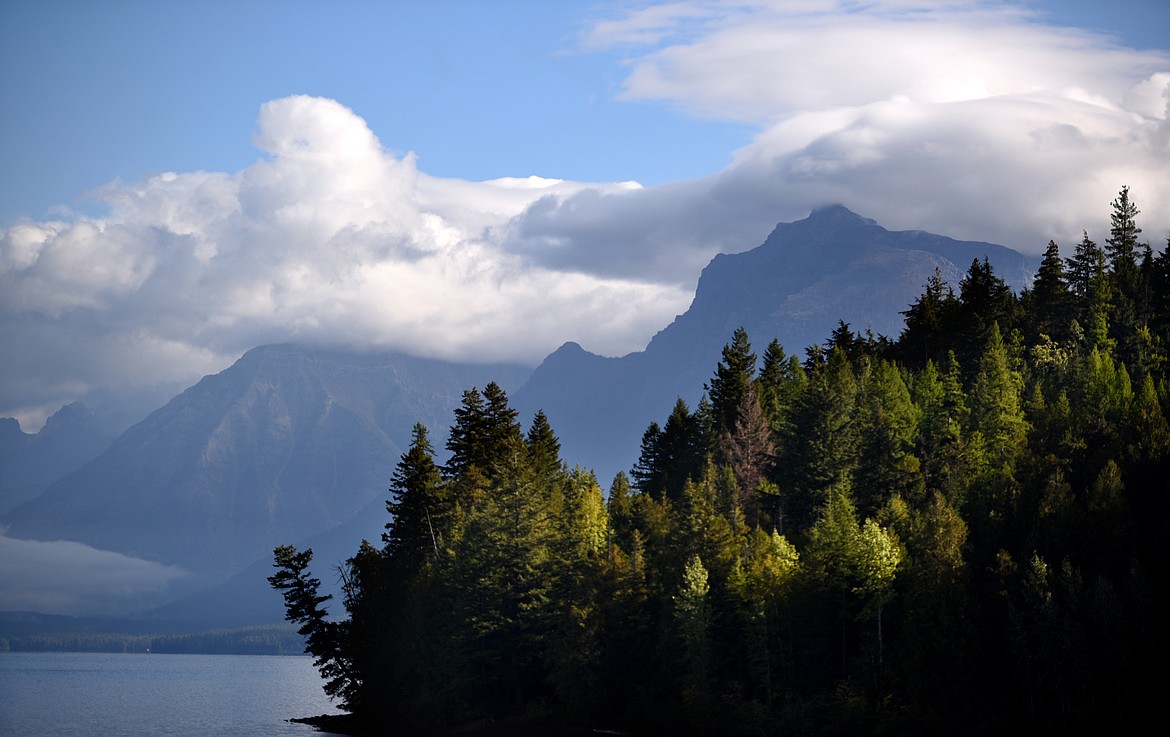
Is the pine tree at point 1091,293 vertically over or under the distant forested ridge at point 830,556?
over

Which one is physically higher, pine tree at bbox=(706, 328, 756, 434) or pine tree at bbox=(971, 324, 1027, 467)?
pine tree at bbox=(706, 328, 756, 434)

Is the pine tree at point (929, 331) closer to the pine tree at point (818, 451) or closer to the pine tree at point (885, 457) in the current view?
the pine tree at point (885, 457)

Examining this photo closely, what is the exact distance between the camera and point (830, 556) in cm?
10044

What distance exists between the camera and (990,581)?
308 feet

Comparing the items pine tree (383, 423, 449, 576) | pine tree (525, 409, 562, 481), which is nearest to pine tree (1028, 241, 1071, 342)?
pine tree (525, 409, 562, 481)

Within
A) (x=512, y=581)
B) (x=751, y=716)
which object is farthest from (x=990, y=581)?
(x=512, y=581)

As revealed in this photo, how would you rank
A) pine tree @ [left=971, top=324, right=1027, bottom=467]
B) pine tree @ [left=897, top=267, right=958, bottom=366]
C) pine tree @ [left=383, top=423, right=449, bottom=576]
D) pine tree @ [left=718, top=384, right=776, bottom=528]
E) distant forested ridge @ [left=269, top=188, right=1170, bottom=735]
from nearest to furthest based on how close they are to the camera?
distant forested ridge @ [left=269, top=188, right=1170, bottom=735] → pine tree @ [left=971, top=324, right=1027, bottom=467] → pine tree @ [left=718, top=384, right=776, bottom=528] → pine tree @ [left=383, top=423, right=449, bottom=576] → pine tree @ [left=897, top=267, right=958, bottom=366]

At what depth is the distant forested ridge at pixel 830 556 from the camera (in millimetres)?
90062

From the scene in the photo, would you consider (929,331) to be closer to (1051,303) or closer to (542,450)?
(1051,303)

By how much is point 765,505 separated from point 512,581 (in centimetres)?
2821

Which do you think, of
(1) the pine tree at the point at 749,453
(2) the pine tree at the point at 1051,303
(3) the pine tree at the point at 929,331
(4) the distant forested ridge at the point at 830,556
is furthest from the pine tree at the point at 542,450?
(2) the pine tree at the point at 1051,303

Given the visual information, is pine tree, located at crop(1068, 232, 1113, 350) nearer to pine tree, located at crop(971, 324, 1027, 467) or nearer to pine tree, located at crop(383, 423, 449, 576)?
pine tree, located at crop(971, 324, 1027, 467)

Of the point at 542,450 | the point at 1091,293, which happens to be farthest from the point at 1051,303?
the point at 542,450

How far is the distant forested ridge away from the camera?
90062mm
